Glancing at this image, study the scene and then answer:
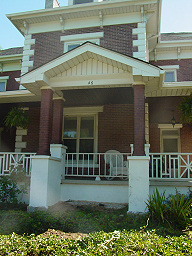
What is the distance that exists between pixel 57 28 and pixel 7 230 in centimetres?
811

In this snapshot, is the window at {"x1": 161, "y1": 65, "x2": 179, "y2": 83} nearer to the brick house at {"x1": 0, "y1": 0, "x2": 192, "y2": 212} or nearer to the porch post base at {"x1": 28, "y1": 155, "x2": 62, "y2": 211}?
the brick house at {"x1": 0, "y1": 0, "x2": 192, "y2": 212}

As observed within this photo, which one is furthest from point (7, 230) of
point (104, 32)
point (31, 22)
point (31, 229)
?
point (31, 22)

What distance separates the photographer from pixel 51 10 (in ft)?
31.6

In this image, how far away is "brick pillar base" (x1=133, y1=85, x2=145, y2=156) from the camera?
6.12 metres

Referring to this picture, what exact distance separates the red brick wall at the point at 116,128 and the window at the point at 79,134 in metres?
0.46

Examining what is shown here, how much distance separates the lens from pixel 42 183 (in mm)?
6223

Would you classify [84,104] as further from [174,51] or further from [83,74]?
[174,51]

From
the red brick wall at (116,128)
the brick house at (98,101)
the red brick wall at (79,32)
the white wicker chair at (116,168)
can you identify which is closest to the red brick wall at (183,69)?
the brick house at (98,101)

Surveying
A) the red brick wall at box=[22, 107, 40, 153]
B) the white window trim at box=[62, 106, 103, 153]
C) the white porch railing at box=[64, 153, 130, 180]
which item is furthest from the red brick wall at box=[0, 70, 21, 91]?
the white porch railing at box=[64, 153, 130, 180]

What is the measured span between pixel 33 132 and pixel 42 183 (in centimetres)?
437

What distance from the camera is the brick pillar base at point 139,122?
241 inches

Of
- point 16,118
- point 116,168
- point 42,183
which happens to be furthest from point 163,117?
point 42,183

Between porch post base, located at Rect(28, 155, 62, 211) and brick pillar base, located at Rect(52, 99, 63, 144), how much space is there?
110cm

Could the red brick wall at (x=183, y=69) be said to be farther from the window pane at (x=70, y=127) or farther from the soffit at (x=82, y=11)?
the window pane at (x=70, y=127)
